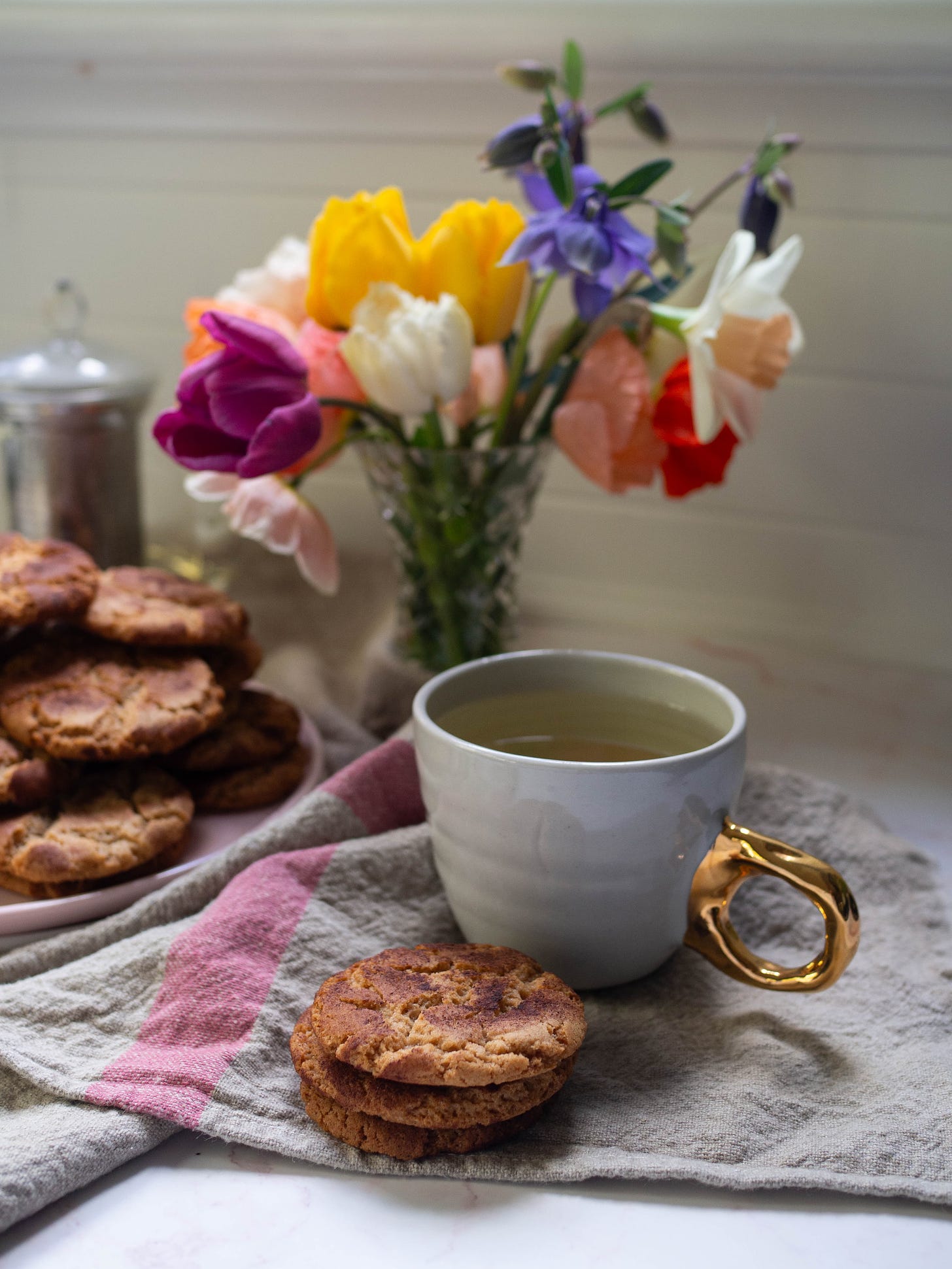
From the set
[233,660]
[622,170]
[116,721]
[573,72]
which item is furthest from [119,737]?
[622,170]

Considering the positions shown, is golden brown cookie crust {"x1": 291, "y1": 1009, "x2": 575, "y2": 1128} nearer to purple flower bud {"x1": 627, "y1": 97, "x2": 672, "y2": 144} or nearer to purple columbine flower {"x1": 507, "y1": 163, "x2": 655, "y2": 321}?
purple columbine flower {"x1": 507, "y1": 163, "x2": 655, "y2": 321}

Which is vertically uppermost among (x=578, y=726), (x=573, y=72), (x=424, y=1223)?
(x=573, y=72)

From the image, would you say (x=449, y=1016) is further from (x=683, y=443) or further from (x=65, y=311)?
(x=65, y=311)

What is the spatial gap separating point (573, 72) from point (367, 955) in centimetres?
52

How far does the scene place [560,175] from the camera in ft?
2.09

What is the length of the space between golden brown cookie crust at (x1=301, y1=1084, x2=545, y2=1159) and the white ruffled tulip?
1.33ft

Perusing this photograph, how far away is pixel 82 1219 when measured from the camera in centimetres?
43

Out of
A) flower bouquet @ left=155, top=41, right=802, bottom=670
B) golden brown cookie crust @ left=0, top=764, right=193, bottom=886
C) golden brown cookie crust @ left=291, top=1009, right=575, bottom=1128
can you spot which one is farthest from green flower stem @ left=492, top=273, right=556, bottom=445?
golden brown cookie crust @ left=291, top=1009, right=575, bottom=1128

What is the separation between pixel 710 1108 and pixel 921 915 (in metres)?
0.22

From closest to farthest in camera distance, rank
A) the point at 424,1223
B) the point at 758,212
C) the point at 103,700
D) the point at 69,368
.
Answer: the point at 424,1223, the point at 103,700, the point at 758,212, the point at 69,368

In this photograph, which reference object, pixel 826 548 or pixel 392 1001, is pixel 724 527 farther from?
pixel 392 1001

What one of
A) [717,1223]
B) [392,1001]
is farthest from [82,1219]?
[717,1223]

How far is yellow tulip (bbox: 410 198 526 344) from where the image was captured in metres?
0.66

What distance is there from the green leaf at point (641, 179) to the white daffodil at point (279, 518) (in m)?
0.27
